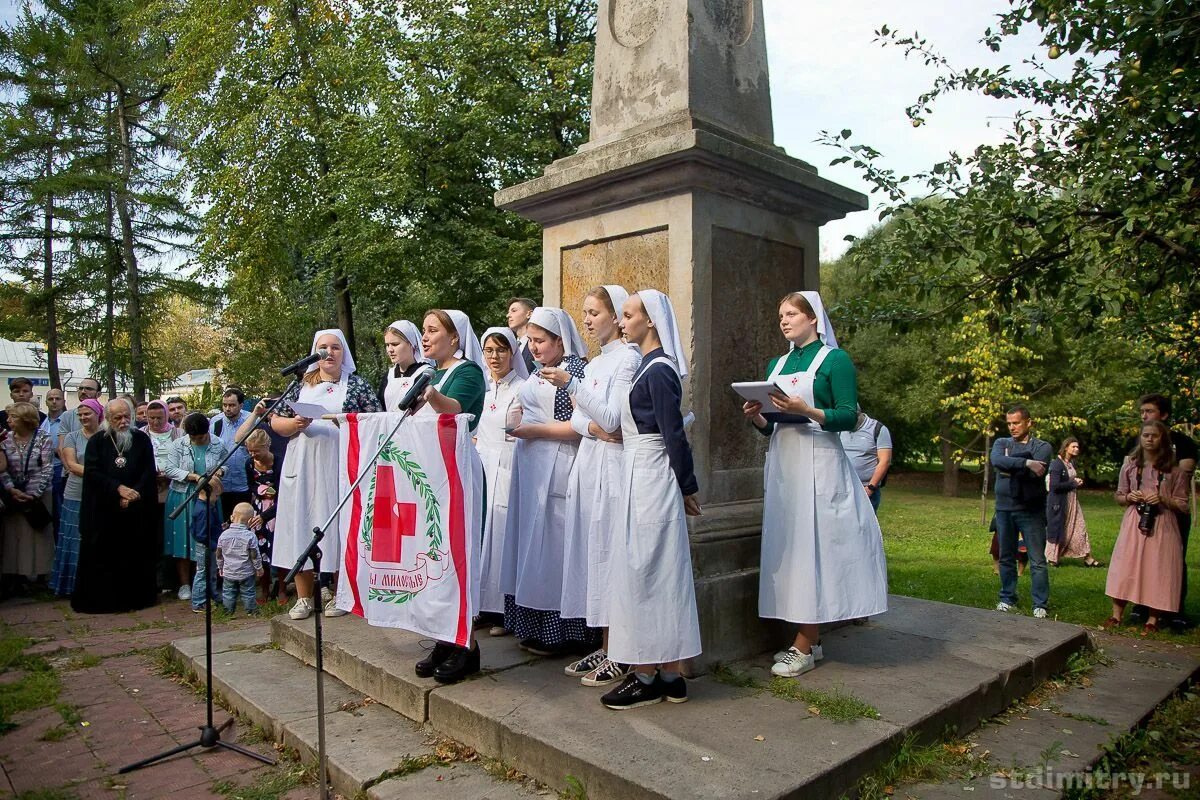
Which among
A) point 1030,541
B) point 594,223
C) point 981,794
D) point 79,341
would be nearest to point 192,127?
point 79,341

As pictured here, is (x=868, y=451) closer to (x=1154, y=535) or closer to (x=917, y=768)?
(x=1154, y=535)

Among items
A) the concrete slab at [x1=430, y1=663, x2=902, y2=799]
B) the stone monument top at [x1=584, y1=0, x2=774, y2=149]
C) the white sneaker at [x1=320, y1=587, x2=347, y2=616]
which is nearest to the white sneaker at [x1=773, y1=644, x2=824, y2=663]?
the concrete slab at [x1=430, y1=663, x2=902, y2=799]

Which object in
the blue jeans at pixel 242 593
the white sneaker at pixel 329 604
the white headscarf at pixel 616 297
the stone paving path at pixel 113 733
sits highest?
the white headscarf at pixel 616 297

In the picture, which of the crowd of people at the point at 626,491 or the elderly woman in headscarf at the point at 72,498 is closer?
the crowd of people at the point at 626,491

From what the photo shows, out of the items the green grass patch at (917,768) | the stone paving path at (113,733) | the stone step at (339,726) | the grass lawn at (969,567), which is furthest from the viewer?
the grass lawn at (969,567)

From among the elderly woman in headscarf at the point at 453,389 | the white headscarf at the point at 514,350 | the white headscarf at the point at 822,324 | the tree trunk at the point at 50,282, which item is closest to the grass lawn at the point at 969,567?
the white headscarf at the point at 822,324

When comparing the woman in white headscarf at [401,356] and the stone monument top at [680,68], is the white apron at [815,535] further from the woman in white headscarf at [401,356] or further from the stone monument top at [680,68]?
the woman in white headscarf at [401,356]

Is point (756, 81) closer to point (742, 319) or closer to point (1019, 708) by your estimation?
point (742, 319)

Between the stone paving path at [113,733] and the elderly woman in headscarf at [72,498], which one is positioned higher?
the elderly woman in headscarf at [72,498]

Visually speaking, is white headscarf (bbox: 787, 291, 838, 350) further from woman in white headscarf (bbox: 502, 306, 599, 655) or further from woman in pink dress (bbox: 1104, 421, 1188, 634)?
woman in pink dress (bbox: 1104, 421, 1188, 634)

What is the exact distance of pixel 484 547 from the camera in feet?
15.6

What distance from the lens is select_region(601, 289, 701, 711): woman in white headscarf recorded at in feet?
12.2

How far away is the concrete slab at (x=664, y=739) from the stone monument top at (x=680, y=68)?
319 cm

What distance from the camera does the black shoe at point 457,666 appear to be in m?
4.13
